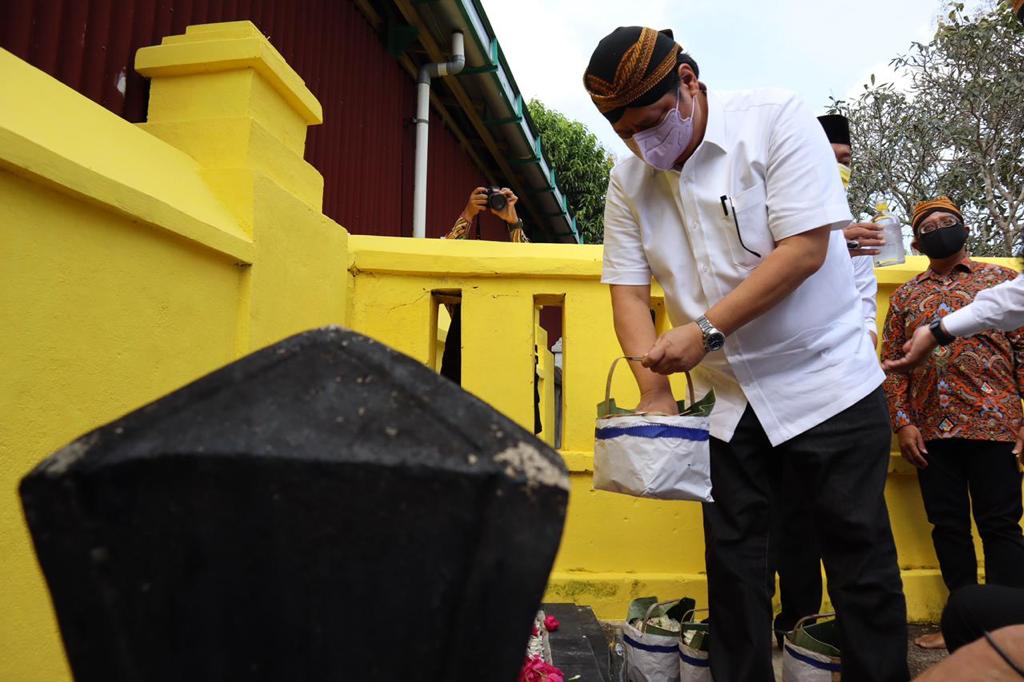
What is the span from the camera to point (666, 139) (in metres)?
2.00

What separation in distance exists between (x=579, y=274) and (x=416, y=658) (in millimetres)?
2992

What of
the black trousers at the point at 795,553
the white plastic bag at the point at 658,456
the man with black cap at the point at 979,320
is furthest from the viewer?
the black trousers at the point at 795,553

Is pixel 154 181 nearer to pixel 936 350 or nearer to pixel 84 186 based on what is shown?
pixel 84 186

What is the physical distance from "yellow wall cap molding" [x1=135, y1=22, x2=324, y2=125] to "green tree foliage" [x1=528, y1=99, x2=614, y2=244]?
14.0 metres

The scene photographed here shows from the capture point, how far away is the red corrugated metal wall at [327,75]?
285 centimetres

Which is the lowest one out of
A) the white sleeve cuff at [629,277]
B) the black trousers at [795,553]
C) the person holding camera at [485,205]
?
the black trousers at [795,553]

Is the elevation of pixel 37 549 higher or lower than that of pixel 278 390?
lower

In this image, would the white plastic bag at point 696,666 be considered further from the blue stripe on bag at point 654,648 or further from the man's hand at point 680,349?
the man's hand at point 680,349

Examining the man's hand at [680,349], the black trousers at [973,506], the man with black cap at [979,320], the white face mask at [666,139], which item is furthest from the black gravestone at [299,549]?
the black trousers at [973,506]

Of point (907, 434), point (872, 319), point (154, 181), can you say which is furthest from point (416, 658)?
point (907, 434)

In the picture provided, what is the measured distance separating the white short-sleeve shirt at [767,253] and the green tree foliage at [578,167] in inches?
586

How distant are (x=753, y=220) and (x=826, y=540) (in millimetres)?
874

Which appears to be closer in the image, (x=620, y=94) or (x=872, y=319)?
(x=620, y=94)

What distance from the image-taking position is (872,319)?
307cm
